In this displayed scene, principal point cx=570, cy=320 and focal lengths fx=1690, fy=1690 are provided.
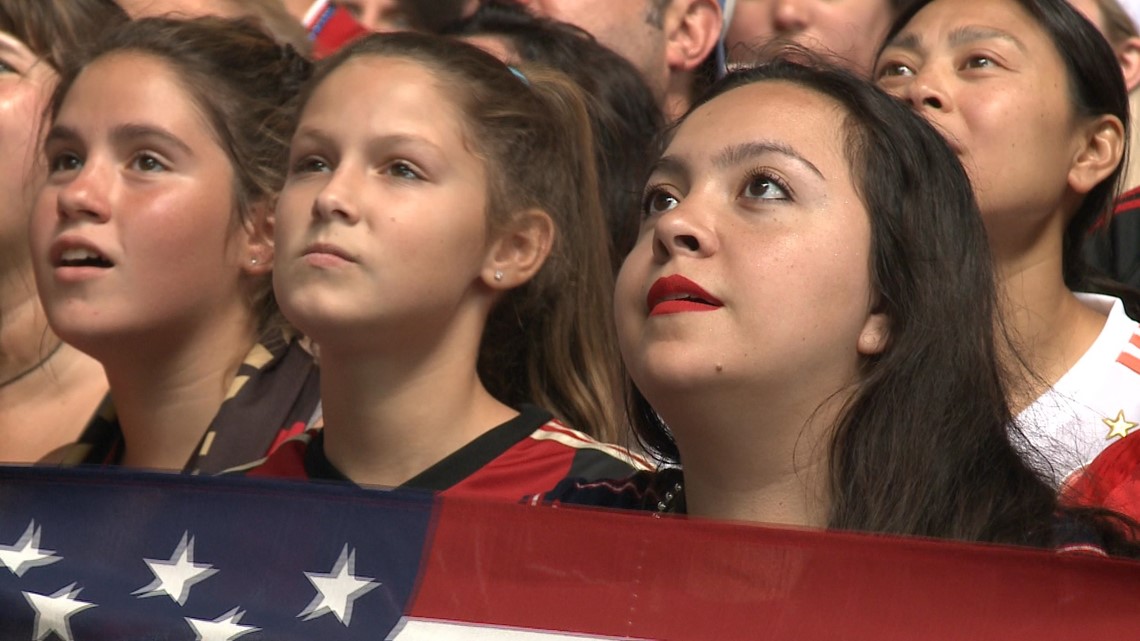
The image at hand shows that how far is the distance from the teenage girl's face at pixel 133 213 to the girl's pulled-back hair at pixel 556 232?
36 cm

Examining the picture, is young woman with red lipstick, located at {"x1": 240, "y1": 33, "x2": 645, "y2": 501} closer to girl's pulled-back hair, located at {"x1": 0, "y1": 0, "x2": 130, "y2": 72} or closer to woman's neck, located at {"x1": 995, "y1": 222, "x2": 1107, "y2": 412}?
woman's neck, located at {"x1": 995, "y1": 222, "x2": 1107, "y2": 412}

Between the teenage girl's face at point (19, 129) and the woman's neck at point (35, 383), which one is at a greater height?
the teenage girl's face at point (19, 129)

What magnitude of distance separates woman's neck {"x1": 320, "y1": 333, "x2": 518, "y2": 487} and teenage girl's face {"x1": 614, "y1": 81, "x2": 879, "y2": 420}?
0.71m

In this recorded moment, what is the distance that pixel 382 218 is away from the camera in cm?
289

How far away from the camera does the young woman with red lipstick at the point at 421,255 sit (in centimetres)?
289

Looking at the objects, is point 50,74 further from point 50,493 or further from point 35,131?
point 50,493

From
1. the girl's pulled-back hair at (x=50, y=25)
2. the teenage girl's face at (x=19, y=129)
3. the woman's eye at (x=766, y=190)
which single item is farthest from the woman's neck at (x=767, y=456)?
the girl's pulled-back hair at (x=50, y=25)

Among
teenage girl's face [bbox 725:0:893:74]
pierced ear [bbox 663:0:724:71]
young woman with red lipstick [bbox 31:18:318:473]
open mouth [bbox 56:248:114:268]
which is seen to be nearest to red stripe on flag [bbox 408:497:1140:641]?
young woman with red lipstick [bbox 31:18:318:473]

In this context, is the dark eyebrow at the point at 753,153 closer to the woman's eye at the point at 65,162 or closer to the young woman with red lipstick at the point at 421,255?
the young woman with red lipstick at the point at 421,255

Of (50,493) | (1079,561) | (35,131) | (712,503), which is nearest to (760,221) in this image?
(712,503)

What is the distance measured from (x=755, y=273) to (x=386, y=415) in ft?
3.19

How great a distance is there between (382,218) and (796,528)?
1104 mm

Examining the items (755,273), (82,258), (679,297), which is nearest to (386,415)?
(82,258)

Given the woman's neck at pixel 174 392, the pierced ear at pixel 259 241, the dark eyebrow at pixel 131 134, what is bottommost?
the woman's neck at pixel 174 392
